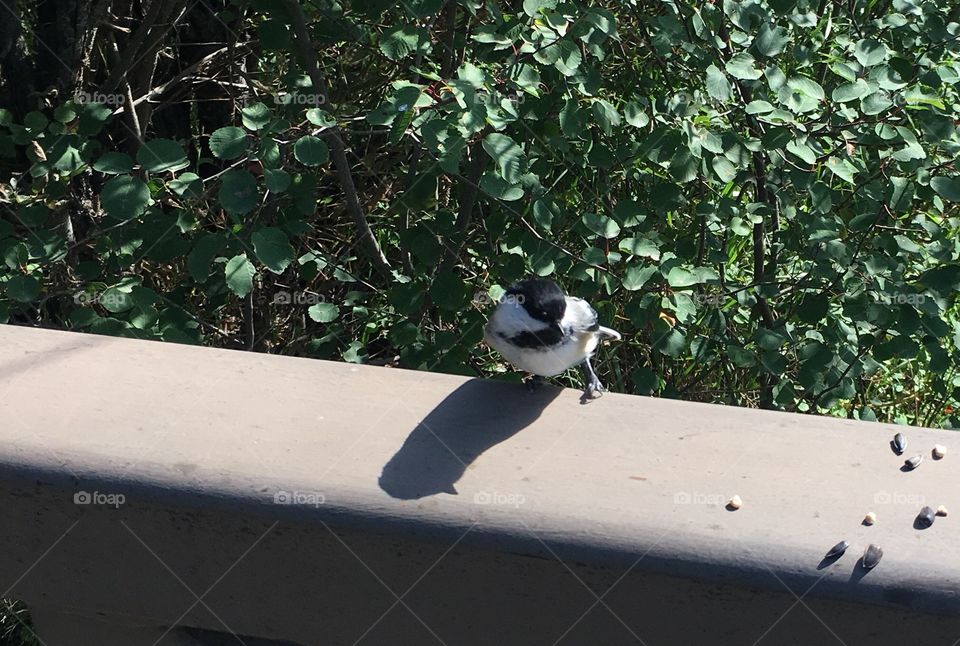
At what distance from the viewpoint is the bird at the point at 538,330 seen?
2.41 meters

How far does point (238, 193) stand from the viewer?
258 cm

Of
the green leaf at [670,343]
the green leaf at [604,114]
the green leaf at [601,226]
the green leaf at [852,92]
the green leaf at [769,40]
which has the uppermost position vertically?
the green leaf at [769,40]

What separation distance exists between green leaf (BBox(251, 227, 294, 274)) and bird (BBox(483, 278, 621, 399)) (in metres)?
A: 0.57

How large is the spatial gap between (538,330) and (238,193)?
854 mm

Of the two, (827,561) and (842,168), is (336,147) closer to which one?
(842,168)

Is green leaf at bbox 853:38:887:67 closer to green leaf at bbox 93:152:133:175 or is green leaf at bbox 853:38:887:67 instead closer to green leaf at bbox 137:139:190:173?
green leaf at bbox 137:139:190:173

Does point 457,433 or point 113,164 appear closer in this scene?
point 457,433

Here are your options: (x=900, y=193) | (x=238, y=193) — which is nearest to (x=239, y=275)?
(x=238, y=193)

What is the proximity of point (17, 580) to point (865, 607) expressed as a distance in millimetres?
1247

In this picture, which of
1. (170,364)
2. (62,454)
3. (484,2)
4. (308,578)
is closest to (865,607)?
(308,578)

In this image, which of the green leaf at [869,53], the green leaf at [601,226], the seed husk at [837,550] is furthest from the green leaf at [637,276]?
the seed husk at [837,550]

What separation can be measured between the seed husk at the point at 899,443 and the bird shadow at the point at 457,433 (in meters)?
0.63

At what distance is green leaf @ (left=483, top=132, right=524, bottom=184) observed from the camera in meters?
2.34

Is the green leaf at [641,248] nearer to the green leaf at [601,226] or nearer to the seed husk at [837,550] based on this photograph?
the green leaf at [601,226]
